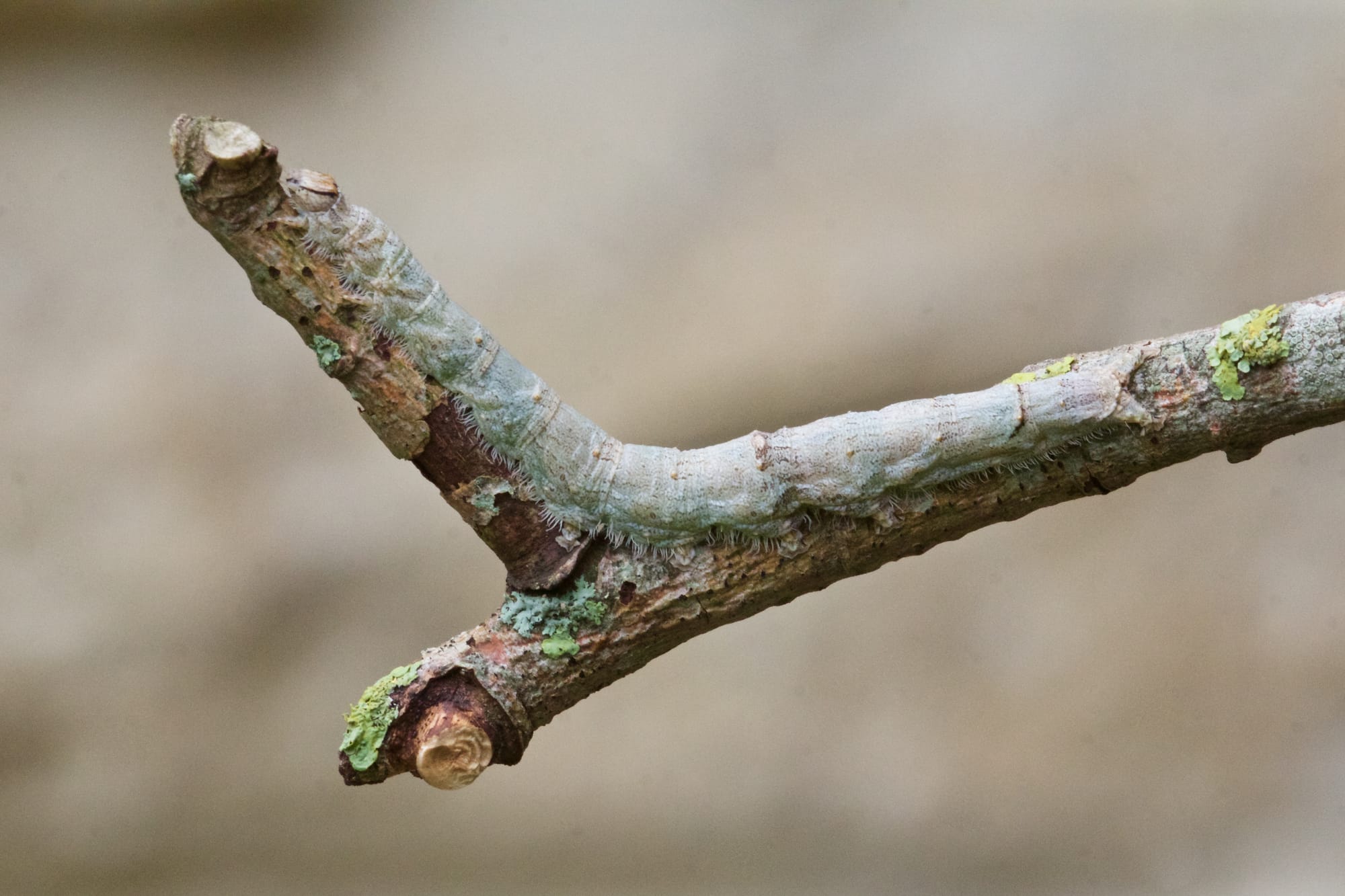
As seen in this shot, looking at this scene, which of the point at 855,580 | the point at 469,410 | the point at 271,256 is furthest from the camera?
the point at 855,580

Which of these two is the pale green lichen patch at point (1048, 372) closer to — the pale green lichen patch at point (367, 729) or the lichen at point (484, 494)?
the lichen at point (484, 494)

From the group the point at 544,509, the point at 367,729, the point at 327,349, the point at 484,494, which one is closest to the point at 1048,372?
the point at 544,509

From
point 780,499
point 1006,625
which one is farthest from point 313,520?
point 1006,625

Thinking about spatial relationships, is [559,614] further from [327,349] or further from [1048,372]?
[1048,372]

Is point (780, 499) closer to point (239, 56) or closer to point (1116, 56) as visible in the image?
point (1116, 56)

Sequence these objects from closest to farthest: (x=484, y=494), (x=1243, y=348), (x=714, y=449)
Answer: (x=1243, y=348) < (x=484, y=494) < (x=714, y=449)

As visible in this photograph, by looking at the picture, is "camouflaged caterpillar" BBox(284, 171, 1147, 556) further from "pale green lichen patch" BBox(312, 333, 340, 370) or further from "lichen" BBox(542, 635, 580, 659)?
"lichen" BBox(542, 635, 580, 659)
